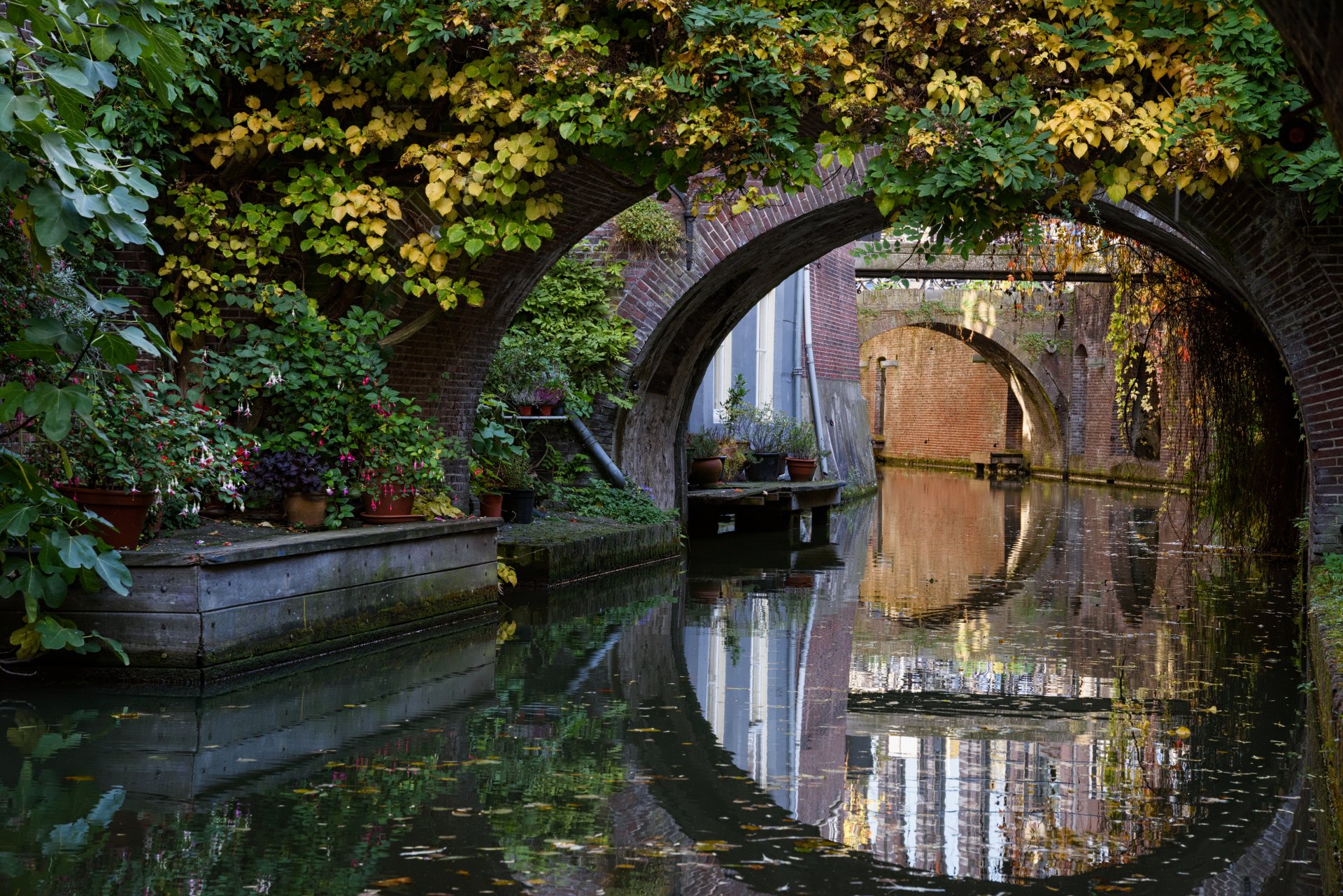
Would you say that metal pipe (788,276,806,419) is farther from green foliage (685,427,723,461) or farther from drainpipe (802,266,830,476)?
green foliage (685,427,723,461)

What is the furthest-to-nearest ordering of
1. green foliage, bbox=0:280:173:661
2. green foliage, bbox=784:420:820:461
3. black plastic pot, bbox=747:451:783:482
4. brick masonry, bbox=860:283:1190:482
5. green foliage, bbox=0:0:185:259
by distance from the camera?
brick masonry, bbox=860:283:1190:482
green foliage, bbox=784:420:820:461
black plastic pot, bbox=747:451:783:482
green foliage, bbox=0:280:173:661
green foliage, bbox=0:0:185:259

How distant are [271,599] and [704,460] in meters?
8.42

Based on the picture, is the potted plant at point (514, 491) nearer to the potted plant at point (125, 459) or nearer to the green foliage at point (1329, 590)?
the potted plant at point (125, 459)

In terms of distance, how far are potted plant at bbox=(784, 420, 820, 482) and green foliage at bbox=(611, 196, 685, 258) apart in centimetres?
510

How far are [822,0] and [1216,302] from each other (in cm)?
530

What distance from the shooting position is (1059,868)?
12.3ft

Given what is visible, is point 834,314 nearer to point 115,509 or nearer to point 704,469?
point 704,469

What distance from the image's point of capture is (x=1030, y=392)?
2933 cm

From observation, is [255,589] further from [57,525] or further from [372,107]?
[372,107]

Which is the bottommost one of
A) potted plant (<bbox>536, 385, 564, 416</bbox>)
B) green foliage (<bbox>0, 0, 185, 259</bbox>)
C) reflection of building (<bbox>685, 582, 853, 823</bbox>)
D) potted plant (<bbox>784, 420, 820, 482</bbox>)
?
reflection of building (<bbox>685, 582, 853, 823</bbox>)

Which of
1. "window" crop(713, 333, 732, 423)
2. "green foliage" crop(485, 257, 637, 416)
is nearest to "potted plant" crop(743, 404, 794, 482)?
"window" crop(713, 333, 732, 423)

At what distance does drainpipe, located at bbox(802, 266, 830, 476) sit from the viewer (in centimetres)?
1897

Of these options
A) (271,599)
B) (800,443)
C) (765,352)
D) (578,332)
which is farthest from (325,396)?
(765,352)

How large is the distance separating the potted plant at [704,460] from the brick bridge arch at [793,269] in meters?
1.23
